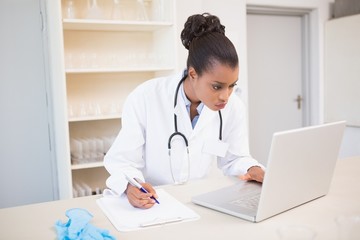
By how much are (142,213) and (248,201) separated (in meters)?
0.32

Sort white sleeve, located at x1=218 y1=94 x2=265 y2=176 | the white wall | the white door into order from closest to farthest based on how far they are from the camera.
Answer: white sleeve, located at x1=218 y1=94 x2=265 y2=176, the white wall, the white door

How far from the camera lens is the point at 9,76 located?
2.63m

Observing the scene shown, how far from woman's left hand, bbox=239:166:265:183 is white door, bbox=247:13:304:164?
237 centimetres

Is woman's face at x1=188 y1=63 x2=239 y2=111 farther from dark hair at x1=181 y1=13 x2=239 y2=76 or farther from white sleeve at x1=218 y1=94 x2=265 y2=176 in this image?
white sleeve at x1=218 y1=94 x2=265 y2=176

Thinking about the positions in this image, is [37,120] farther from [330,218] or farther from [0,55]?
[330,218]

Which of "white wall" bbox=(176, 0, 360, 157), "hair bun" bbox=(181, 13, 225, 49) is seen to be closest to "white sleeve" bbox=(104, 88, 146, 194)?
"hair bun" bbox=(181, 13, 225, 49)

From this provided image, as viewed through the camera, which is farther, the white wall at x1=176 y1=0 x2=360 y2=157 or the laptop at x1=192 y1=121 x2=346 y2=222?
the white wall at x1=176 y1=0 x2=360 y2=157

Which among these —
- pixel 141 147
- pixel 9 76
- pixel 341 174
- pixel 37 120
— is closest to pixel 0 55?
pixel 9 76

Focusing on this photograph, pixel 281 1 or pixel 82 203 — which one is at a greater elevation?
pixel 281 1

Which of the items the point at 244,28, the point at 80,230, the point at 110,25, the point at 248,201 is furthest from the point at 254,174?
the point at 244,28

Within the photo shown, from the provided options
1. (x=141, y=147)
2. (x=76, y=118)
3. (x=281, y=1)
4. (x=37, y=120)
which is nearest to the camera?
(x=141, y=147)

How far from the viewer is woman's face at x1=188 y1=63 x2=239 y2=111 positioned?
1287 mm

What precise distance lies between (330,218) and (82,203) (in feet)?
2.45

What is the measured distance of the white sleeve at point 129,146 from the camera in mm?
1354
